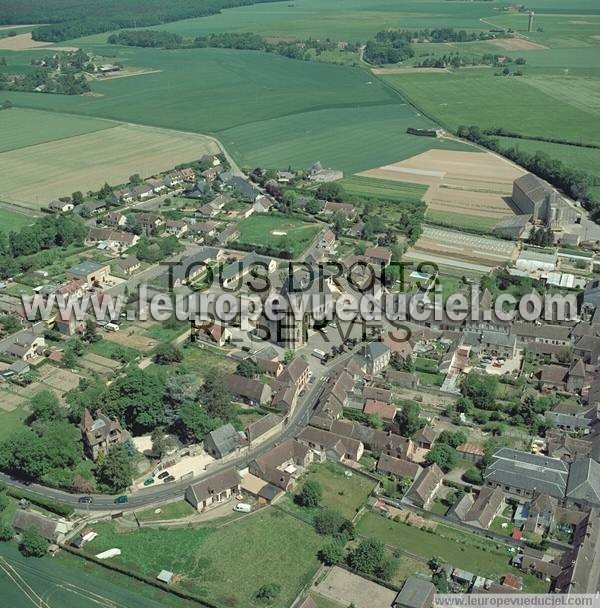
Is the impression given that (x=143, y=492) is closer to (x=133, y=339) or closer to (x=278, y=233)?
(x=133, y=339)

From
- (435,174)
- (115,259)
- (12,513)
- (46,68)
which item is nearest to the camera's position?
(12,513)

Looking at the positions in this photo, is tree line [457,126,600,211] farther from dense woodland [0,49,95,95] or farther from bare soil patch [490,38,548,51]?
bare soil patch [490,38,548,51]

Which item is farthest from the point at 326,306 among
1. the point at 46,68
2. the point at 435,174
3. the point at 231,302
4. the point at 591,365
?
the point at 46,68

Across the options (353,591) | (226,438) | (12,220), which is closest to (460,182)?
(12,220)

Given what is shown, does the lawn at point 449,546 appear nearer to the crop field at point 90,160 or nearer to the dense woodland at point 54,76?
the crop field at point 90,160

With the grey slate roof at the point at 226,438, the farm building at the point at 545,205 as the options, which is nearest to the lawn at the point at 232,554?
the grey slate roof at the point at 226,438

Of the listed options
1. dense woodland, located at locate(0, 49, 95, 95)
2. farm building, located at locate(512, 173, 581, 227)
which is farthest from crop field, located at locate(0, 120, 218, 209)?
farm building, located at locate(512, 173, 581, 227)

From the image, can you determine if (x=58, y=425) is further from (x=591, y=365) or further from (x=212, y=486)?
(x=591, y=365)
